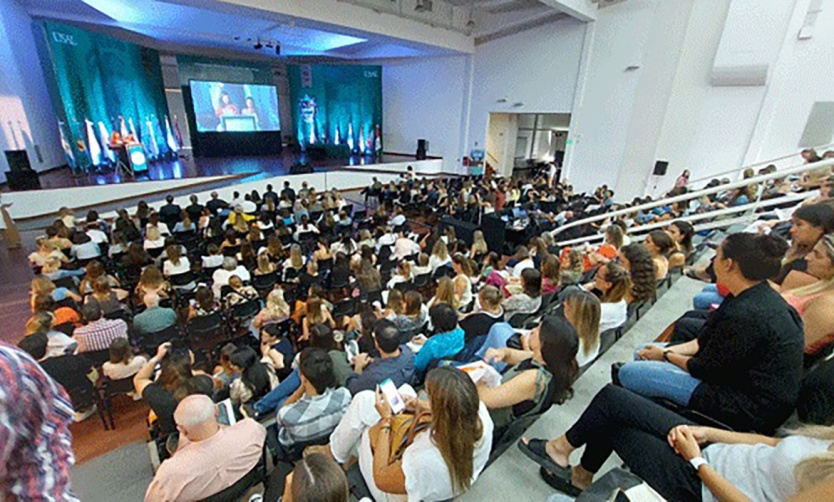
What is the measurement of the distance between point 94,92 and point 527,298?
13842 mm

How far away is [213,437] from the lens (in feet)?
5.77

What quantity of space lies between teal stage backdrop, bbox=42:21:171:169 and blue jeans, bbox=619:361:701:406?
1403 cm

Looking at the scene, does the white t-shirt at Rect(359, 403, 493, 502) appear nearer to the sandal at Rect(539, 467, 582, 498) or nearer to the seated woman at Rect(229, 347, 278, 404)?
the sandal at Rect(539, 467, 582, 498)

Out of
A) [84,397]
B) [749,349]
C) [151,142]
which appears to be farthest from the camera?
[151,142]

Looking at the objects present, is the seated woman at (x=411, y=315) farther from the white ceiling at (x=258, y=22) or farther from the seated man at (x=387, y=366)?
the white ceiling at (x=258, y=22)

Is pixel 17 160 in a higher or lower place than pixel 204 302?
higher

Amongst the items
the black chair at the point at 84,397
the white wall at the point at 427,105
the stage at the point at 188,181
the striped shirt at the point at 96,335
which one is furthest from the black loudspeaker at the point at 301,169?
the black chair at the point at 84,397

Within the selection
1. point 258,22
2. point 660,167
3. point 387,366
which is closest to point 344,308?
point 387,366

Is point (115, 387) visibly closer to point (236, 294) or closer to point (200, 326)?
point (200, 326)

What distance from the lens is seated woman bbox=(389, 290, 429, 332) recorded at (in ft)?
11.3

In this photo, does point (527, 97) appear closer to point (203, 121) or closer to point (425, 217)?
point (425, 217)

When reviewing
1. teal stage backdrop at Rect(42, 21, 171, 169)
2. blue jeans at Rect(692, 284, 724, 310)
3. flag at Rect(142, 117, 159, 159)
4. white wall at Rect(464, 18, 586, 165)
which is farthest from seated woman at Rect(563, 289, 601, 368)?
flag at Rect(142, 117, 159, 159)

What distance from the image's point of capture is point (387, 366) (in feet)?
8.10

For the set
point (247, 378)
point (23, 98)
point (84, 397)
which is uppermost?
point (23, 98)
